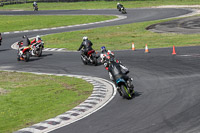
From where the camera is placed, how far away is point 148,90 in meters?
19.1

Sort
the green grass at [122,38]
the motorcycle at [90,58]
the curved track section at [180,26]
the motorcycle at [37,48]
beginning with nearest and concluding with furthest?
1. the motorcycle at [90,58]
2. the motorcycle at [37,48]
3. the green grass at [122,38]
4. the curved track section at [180,26]

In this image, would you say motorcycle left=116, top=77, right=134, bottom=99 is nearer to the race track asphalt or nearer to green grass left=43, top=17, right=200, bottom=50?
the race track asphalt

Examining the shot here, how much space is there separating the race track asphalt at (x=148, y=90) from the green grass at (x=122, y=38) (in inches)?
133

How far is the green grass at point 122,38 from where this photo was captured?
35.7m

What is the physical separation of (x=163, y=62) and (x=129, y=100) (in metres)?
9.33

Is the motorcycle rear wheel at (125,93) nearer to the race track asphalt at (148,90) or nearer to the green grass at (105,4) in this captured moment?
→ the race track asphalt at (148,90)

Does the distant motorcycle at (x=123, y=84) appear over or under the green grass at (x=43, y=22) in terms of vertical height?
over

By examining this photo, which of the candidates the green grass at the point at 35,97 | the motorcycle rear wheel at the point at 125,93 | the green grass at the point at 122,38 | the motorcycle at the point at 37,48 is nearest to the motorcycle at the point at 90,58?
the green grass at the point at 35,97

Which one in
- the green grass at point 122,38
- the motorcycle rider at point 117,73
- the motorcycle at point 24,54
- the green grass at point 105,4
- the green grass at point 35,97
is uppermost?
the motorcycle rider at point 117,73

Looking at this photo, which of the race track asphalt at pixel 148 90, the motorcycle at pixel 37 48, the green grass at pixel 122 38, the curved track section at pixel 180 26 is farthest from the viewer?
the curved track section at pixel 180 26

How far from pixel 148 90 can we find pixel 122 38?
22141 mm

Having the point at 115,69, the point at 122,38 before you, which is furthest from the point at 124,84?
the point at 122,38

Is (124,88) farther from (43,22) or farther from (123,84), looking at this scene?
(43,22)

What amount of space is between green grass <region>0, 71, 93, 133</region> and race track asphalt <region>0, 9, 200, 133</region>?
178 centimetres
